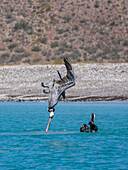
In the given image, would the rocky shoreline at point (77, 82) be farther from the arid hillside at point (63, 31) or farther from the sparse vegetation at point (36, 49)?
the sparse vegetation at point (36, 49)

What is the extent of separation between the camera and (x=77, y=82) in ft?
181

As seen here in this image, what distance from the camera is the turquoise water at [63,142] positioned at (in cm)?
1705

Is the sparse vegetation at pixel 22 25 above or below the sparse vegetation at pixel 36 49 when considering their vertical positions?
above

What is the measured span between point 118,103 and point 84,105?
330 cm

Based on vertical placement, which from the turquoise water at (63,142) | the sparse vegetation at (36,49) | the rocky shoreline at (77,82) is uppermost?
the sparse vegetation at (36,49)

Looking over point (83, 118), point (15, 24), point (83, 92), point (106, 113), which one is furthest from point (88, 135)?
→ point (15, 24)

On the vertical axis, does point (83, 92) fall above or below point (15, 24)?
below

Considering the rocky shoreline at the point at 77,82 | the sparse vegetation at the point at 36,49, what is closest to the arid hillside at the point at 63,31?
the sparse vegetation at the point at 36,49

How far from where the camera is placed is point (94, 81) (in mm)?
55312

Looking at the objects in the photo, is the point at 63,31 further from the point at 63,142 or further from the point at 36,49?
the point at 63,142

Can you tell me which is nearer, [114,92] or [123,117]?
[123,117]

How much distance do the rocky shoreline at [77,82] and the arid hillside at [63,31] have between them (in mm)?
19941

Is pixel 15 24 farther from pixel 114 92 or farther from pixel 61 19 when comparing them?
pixel 114 92

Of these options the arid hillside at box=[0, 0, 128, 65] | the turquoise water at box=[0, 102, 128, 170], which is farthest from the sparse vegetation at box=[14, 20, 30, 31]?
the turquoise water at box=[0, 102, 128, 170]
